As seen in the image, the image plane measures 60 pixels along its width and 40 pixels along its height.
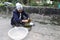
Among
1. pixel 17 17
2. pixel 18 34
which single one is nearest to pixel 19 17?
pixel 17 17

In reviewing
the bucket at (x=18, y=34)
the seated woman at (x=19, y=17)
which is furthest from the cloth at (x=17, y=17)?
the bucket at (x=18, y=34)

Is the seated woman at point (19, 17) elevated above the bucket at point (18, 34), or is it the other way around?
the seated woman at point (19, 17)

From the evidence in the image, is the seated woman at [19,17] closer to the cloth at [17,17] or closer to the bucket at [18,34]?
the cloth at [17,17]

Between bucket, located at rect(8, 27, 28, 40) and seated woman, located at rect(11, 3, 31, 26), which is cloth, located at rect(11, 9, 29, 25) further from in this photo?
bucket, located at rect(8, 27, 28, 40)

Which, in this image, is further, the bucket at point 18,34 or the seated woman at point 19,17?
the seated woman at point 19,17

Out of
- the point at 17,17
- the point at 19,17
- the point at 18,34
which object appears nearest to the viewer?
the point at 18,34

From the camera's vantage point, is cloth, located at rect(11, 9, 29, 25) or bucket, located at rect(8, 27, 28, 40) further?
cloth, located at rect(11, 9, 29, 25)

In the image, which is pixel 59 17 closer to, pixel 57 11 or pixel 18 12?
pixel 57 11

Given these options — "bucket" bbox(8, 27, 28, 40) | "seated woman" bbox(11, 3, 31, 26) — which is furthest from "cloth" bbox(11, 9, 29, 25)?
"bucket" bbox(8, 27, 28, 40)

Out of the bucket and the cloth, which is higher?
the cloth

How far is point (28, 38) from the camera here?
6.17m

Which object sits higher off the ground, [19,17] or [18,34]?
[19,17]

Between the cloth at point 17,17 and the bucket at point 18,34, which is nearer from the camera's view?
the bucket at point 18,34

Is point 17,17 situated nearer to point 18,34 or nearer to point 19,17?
point 19,17
